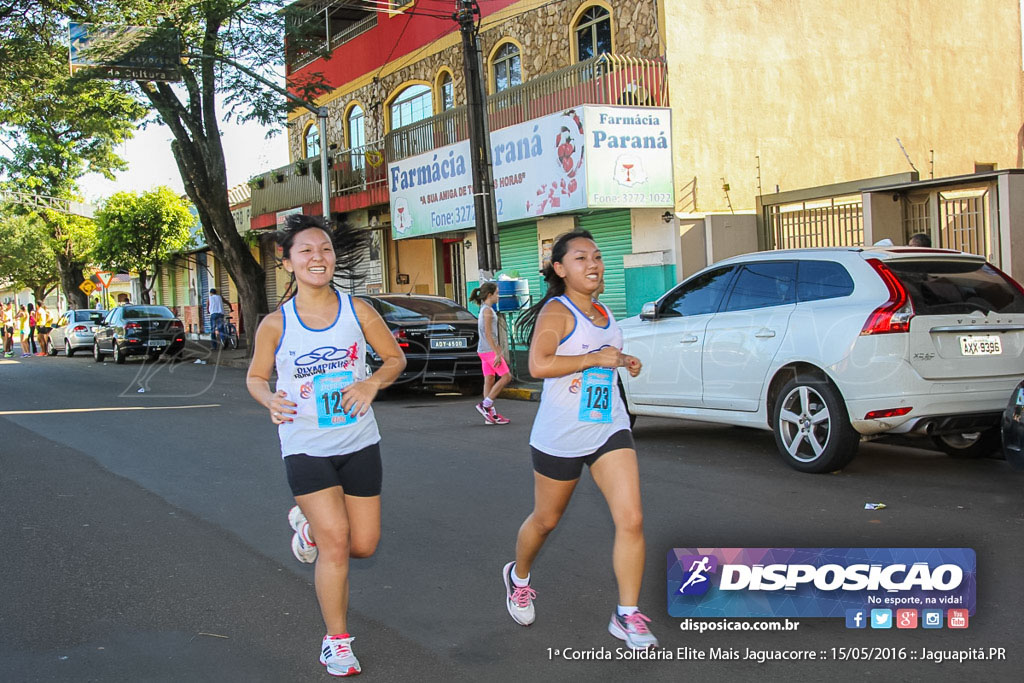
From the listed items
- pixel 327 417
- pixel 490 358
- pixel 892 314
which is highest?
pixel 892 314

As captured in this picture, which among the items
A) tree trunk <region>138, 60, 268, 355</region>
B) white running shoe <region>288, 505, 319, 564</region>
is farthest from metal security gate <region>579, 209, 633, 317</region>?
white running shoe <region>288, 505, 319, 564</region>

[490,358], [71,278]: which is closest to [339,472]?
[490,358]

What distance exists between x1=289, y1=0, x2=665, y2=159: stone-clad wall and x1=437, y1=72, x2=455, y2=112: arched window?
0.16 m

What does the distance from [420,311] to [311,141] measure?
59.0 ft

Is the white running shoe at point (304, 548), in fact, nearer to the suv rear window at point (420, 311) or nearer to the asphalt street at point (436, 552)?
the asphalt street at point (436, 552)

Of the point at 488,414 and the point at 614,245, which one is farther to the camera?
the point at 614,245

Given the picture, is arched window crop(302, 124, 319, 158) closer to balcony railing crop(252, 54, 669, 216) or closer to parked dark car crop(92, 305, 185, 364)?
balcony railing crop(252, 54, 669, 216)

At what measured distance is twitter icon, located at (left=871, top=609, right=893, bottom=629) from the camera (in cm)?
410

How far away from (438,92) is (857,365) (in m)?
18.1

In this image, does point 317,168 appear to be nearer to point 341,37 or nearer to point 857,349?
point 341,37

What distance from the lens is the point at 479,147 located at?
15242mm

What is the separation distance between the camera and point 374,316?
4.14 meters

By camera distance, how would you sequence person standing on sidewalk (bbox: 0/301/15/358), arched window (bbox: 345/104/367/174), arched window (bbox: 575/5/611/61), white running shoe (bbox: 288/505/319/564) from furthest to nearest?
person standing on sidewalk (bbox: 0/301/15/358) < arched window (bbox: 345/104/367/174) < arched window (bbox: 575/5/611/61) < white running shoe (bbox: 288/505/319/564)

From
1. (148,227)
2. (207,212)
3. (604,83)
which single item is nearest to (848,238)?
(604,83)
